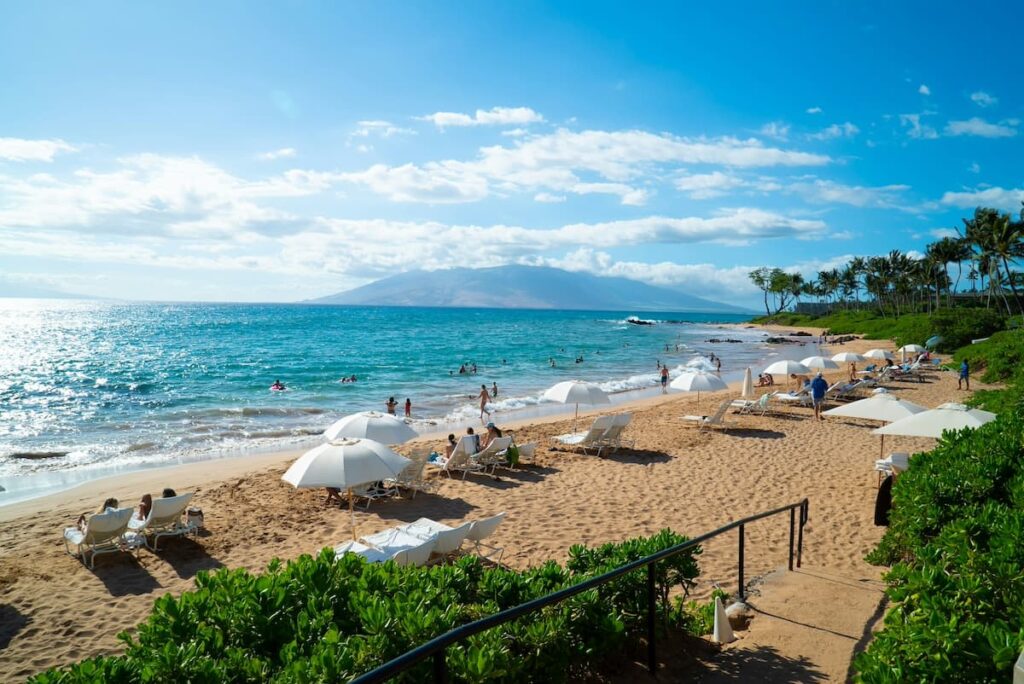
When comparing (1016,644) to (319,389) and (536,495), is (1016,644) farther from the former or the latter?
(319,389)

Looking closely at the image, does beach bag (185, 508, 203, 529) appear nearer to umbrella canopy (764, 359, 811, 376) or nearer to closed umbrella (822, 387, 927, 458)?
closed umbrella (822, 387, 927, 458)

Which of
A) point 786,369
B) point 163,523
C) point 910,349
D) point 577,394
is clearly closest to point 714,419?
point 577,394

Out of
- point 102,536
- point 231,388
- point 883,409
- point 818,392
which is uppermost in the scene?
point 883,409

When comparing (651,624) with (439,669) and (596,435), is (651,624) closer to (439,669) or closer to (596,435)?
(439,669)

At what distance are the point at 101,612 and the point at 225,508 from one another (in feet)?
12.7

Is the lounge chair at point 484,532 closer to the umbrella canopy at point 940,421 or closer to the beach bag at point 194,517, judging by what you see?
the beach bag at point 194,517

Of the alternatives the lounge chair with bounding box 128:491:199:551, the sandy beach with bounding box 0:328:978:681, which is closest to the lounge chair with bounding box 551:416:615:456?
the sandy beach with bounding box 0:328:978:681

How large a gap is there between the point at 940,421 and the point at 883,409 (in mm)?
3099

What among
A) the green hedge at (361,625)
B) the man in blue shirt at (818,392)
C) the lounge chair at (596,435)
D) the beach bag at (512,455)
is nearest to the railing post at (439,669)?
the green hedge at (361,625)

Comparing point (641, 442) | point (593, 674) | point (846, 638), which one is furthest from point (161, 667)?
point (641, 442)

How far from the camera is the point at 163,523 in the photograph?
9352 mm

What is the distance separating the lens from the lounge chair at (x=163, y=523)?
920cm

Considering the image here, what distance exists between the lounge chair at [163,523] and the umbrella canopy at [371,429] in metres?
2.79

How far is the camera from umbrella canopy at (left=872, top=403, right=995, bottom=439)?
31.9ft
